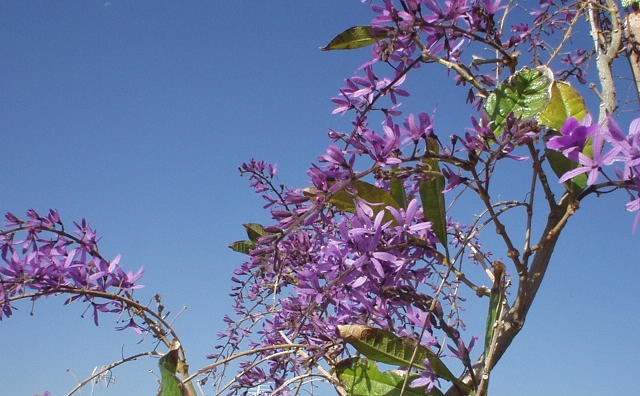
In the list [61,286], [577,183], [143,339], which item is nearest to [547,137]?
[577,183]

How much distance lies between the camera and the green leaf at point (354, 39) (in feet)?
4.36

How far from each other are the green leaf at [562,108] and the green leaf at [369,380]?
22.5 inches

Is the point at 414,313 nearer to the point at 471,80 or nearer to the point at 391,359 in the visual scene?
the point at 391,359

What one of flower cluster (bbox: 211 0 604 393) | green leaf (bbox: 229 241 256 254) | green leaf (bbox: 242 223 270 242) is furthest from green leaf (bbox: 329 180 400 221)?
green leaf (bbox: 229 241 256 254)

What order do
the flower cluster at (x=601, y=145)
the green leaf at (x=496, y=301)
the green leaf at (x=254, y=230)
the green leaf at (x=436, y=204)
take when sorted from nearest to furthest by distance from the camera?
the flower cluster at (x=601, y=145)
the green leaf at (x=496, y=301)
the green leaf at (x=436, y=204)
the green leaf at (x=254, y=230)

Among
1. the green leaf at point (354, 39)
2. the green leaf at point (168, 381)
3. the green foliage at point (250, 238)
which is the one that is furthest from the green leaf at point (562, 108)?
the green foliage at point (250, 238)

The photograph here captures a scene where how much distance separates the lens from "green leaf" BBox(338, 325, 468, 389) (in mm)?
1235

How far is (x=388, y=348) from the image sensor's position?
1261 millimetres

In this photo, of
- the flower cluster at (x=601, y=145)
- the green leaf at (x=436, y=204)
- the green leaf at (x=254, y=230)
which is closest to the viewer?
the flower cluster at (x=601, y=145)

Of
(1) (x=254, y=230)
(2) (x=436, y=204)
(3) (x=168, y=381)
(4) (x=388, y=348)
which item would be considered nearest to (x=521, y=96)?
(2) (x=436, y=204)

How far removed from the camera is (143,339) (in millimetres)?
1393

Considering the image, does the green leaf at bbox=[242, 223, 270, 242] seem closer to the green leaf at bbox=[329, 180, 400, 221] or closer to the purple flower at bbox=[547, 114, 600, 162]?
the green leaf at bbox=[329, 180, 400, 221]

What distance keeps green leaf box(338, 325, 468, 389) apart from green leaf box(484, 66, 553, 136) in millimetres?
449

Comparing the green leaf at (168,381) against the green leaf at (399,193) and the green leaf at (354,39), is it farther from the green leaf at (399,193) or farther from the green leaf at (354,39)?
the green leaf at (354,39)
